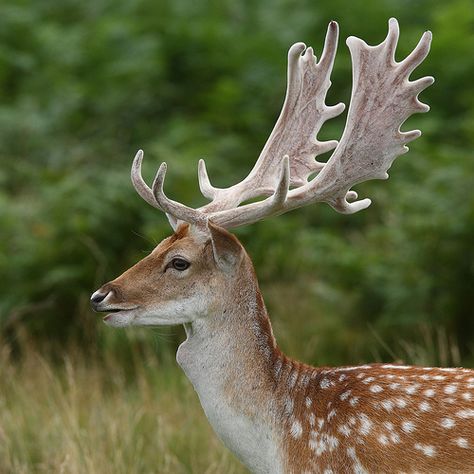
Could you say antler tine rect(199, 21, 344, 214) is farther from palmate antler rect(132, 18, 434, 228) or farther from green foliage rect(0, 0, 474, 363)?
green foliage rect(0, 0, 474, 363)

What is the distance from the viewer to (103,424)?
6.07 metres

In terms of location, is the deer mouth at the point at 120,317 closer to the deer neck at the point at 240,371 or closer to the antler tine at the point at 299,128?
the deer neck at the point at 240,371

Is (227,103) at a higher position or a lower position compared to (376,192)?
higher

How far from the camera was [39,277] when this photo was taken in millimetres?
8156

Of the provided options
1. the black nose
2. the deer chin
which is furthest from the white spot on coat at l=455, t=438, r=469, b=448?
the black nose

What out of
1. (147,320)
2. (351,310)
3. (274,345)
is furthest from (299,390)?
(351,310)

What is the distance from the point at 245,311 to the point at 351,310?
3.95 metres

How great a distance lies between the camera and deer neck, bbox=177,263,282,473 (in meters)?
4.12

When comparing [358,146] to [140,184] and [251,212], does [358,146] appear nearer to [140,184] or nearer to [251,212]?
[251,212]

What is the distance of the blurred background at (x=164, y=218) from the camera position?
6.33m

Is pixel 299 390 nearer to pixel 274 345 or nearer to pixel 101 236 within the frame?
pixel 274 345

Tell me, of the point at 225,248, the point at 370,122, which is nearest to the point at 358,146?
the point at 370,122

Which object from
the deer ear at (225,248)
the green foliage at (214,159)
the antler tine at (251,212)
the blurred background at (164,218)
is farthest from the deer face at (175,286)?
the green foliage at (214,159)

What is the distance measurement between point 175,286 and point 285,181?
1.87ft
